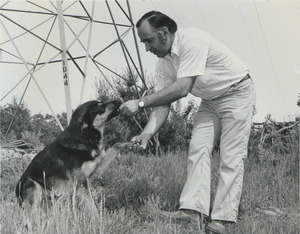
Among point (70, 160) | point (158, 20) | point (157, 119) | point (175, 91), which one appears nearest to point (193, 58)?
point (175, 91)

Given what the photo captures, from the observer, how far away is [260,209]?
5.14 m

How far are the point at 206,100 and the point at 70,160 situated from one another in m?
1.76

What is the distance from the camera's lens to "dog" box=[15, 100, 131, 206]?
16.9 ft

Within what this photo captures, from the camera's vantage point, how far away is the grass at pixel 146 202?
3.50 meters

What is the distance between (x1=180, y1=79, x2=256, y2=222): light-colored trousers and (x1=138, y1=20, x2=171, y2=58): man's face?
0.80 metres

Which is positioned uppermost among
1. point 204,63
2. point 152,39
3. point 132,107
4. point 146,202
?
point 152,39

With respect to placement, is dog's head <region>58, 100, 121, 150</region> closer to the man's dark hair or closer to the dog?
the dog

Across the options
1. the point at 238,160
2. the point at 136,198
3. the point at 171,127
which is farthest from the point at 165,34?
the point at 171,127

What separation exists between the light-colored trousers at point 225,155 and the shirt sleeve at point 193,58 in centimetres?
48

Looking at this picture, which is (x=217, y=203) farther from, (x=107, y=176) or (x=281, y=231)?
(x=107, y=176)

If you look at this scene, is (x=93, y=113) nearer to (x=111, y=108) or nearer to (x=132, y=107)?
(x=111, y=108)

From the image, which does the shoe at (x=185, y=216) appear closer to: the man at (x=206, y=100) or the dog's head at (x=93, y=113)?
the man at (x=206, y=100)

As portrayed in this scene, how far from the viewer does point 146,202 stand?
4.73m

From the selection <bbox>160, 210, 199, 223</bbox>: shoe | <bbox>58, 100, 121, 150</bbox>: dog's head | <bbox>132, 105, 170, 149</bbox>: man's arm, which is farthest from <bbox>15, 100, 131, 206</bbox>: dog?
<bbox>160, 210, 199, 223</bbox>: shoe
